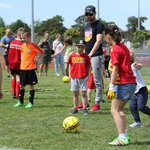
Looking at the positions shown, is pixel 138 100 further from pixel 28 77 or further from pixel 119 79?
pixel 28 77

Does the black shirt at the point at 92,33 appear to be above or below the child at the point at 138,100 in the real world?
above

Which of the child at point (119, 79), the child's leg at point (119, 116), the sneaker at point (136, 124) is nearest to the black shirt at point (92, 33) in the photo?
the sneaker at point (136, 124)

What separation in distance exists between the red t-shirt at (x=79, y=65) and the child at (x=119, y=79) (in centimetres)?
301

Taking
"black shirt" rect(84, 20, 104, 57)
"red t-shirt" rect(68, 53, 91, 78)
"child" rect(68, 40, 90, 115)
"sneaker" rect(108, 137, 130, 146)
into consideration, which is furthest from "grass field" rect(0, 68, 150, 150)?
"black shirt" rect(84, 20, 104, 57)

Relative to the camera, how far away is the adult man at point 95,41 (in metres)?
10.3

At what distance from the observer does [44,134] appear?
7.68 meters

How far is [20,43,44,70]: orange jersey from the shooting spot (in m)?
11.4

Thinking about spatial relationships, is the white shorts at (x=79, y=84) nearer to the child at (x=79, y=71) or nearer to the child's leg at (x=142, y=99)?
the child at (x=79, y=71)

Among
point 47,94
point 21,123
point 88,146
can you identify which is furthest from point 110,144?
point 47,94

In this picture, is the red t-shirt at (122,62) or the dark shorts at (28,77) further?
the dark shorts at (28,77)

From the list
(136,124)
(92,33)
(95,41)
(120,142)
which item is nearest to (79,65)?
(95,41)

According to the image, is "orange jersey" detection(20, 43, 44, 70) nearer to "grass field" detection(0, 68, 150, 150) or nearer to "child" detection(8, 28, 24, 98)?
"grass field" detection(0, 68, 150, 150)

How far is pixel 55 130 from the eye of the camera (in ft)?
26.5

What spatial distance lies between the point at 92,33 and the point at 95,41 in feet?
0.62
